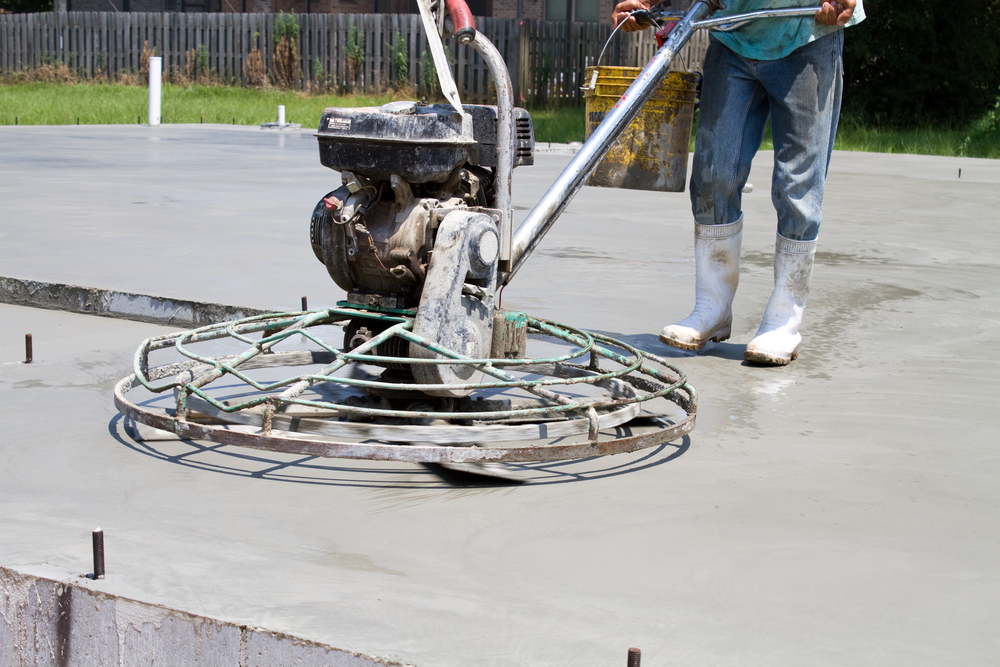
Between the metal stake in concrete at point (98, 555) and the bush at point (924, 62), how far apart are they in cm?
2052

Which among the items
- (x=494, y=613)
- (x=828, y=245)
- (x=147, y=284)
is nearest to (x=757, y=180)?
(x=828, y=245)

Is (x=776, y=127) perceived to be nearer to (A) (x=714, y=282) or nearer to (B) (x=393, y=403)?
(A) (x=714, y=282)

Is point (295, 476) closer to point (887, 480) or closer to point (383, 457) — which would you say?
point (383, 457)

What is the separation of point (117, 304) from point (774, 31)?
112 inches

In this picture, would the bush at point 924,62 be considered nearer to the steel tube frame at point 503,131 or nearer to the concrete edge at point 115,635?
the steel tube frame at point 503,131

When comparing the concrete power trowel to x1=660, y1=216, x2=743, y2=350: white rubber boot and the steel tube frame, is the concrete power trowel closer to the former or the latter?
the steel tube frame

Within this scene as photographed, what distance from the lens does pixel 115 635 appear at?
2.04 meters

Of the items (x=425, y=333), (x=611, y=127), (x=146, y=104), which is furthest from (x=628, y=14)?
(x=146, y=104)

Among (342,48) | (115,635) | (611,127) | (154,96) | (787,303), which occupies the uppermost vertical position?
(342,48)

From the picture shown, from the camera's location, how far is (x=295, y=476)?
2826 millimetres

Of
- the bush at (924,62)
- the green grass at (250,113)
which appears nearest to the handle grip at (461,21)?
the green grass at (250,113)

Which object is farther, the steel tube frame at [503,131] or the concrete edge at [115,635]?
the steel tube frame at [503,131]

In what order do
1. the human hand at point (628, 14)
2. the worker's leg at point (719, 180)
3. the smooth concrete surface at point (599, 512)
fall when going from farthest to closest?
the human hand at point (628, 14) < the worker's leg at point (719, 180) < the smooth concrete surface at point (599, 512)

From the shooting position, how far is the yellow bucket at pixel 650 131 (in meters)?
4.34
